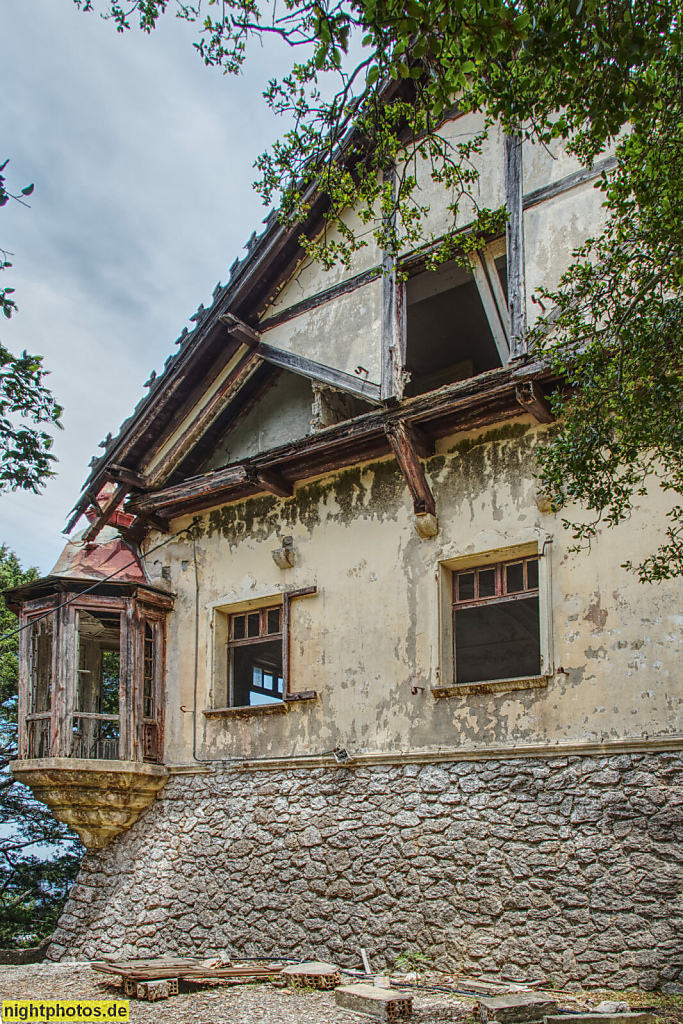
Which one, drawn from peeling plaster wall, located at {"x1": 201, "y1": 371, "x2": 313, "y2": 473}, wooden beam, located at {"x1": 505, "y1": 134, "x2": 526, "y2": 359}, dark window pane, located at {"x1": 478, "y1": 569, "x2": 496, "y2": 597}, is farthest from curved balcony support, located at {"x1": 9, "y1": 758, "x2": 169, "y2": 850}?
wooden beam, located at {"x1": 505, "y1": 134, "x2": 526, "y2": 359}

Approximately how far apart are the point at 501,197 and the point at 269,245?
334 centimetres

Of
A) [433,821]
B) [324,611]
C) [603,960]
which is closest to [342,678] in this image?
[324,611]

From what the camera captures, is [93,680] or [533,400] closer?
[533,400]

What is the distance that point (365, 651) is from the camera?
36.7 ft

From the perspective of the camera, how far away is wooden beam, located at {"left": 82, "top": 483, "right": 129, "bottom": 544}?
13.5 meters

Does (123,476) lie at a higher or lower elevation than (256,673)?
higher

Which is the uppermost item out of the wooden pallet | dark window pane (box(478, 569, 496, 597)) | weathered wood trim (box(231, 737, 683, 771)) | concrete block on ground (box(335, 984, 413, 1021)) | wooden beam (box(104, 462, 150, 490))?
wooden beam (box(104, 462, 150, 490))

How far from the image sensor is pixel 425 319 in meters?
13.9

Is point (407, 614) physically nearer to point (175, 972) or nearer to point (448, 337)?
point (175, 972)

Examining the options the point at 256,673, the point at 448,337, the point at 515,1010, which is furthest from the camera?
the point at 256,673

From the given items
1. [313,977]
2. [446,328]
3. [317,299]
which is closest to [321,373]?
[317,299]

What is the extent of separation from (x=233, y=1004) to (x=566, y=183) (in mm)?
9113

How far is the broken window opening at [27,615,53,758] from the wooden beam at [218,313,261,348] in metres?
4.71

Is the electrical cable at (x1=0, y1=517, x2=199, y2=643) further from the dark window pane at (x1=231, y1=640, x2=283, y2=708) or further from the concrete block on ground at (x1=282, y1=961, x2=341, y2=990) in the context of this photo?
the concrete block on ground at (x1=282, y1=961, x2=341, y2=990)
